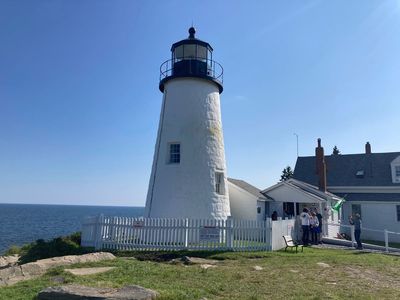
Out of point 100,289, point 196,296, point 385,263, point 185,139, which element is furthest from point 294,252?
point 100,289

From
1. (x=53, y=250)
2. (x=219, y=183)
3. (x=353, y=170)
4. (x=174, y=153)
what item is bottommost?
(x=53, y=250)

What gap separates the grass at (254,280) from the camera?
24.1ft

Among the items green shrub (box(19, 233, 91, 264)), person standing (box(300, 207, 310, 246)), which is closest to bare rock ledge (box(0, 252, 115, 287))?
green shrub (box(19, 233, 91, 264))

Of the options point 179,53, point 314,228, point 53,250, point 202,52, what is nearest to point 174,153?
point 179,53

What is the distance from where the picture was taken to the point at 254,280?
873 cm

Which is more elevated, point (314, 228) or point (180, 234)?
point (314, 228)

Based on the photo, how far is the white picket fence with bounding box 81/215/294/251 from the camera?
14.4 m

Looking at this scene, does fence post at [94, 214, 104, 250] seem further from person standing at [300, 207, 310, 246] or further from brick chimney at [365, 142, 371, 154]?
brick chimney at [365, 142, 371, 154]

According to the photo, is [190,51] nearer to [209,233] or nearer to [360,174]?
[209,233]

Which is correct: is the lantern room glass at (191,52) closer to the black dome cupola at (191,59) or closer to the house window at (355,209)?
the black dome cupola at (191,59)

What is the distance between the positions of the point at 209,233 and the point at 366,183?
19.0m

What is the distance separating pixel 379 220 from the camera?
26312 mm

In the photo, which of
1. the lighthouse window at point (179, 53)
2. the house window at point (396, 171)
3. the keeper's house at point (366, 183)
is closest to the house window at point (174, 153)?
the lighthouse window at point (179, 53)

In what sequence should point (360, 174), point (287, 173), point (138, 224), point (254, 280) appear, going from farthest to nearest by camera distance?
1. point (287, 173)
2. point (360, 174)
3. point (138, 224)
4. point (254, 280)
